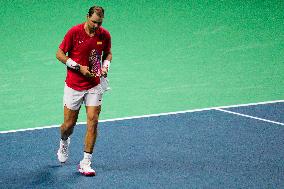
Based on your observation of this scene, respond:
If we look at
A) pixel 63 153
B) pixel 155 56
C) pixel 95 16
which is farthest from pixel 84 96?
pixel 155 56

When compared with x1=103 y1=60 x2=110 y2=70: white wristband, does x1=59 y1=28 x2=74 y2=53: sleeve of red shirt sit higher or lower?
higher

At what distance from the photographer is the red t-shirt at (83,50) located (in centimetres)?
900

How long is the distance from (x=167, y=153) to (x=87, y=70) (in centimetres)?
191

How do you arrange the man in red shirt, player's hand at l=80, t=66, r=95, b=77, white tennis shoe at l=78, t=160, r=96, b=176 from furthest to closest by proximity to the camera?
white tennis shoe at l=78, t=160, r=96, b=176
the man in red shirt
player's hand at l=80, t=66, r=95, b=77

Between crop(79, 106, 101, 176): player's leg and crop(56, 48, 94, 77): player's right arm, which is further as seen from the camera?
crop(79, 106, 101, 176): player's leg

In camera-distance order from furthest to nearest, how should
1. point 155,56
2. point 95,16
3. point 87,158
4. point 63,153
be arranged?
→ point 155,56 → point 63,153 → point 87,158 → point 95,16

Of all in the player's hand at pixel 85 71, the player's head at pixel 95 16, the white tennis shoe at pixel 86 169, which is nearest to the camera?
the player's head at pixel 95 16

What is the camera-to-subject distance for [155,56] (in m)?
16.3

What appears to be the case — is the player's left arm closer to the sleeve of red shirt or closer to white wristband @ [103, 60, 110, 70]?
white wristband @ [103, 60, 110, 70]

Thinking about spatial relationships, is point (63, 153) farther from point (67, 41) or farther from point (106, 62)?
point (67, 41)

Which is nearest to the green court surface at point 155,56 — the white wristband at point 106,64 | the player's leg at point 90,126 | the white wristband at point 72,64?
the player's leg at point 90,126

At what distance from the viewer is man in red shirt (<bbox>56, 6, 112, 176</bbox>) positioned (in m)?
8.98

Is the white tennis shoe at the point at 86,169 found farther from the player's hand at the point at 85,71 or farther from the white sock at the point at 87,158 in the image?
the player's hand at the point at 85,71

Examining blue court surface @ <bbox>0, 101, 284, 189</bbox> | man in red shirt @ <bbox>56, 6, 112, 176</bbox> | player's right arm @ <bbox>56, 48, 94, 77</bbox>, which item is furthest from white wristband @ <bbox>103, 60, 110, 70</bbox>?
blue court surface @ <bbox>0, 101, 284, 189</bbox>
